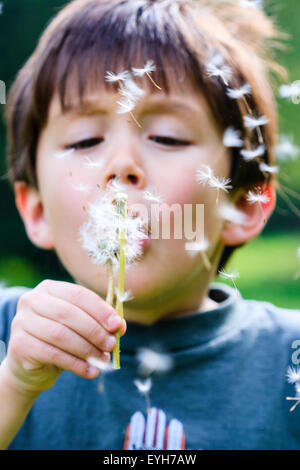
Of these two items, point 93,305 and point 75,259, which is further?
point 75,259

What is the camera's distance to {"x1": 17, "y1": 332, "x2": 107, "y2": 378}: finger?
0.57 meters

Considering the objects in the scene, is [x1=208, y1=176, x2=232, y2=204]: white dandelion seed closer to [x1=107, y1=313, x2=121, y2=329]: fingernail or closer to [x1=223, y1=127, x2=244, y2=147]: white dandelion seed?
[x1=223, y1=127, x2=244, y2=147]: white dandelion seed

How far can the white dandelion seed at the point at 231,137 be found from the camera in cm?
76

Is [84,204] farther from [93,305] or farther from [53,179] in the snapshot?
[93,305]

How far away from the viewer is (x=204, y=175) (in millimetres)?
712

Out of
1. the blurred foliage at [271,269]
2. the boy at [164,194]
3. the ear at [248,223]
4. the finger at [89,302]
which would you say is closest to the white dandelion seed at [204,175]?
the boy at [164,194]

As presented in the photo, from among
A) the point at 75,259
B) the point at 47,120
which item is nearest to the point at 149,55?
the point at 47,120

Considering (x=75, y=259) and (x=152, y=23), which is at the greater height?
(x=152, y=23)

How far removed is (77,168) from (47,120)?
111 millimetres

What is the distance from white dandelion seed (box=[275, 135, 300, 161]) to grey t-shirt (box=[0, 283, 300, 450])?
222 mm
